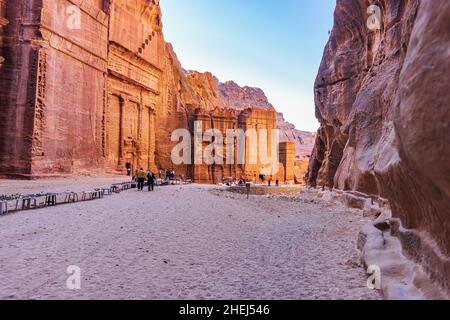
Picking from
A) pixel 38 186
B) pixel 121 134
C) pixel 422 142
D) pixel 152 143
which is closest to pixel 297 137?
pixel 152 143

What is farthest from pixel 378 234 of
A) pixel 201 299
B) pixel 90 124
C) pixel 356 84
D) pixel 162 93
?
pixel 162 93

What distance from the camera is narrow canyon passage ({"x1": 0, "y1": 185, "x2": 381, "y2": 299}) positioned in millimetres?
3768

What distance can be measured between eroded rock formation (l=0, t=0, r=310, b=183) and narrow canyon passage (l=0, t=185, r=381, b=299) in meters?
15.8

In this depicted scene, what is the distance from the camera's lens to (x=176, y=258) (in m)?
5.19

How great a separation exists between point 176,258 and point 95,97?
85.2 ft

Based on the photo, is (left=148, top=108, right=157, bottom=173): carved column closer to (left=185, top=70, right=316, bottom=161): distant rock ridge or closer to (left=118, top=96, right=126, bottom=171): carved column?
(left=118, top=96, right=126, bottom=171): carved column

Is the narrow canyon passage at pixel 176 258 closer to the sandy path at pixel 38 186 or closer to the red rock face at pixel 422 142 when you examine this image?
the red rock face at pixel 422 142

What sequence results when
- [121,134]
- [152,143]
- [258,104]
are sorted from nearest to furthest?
[121,134]
[152,143]
[258,104]

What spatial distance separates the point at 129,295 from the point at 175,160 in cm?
3562

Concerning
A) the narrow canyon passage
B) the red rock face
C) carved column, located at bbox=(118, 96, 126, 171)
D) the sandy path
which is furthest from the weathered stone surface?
the red rock face

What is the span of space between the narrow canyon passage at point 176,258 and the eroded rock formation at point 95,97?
1580 cm

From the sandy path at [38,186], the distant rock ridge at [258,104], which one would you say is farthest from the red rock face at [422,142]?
the distant rock ridge at [258,104]

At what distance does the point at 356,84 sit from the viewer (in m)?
19.9

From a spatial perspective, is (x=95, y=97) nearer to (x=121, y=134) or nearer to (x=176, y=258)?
(x=121, y=134)
